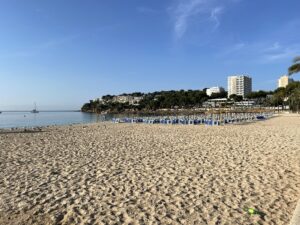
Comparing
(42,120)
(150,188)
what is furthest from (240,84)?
(150,188)

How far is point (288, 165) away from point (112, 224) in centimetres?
624

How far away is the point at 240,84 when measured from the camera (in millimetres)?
184375

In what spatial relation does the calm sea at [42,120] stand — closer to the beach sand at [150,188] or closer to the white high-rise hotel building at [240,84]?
the beach sand at [150,188]

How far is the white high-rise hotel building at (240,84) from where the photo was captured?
18162 centimetres

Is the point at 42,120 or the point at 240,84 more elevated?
the point at 240,84

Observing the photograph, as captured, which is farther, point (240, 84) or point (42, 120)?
point (240, 84)

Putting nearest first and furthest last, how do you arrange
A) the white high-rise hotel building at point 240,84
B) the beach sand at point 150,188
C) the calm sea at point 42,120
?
1. the beach sand at point 150,188
2. the calm sea at point 42,120
3. the white high-rise hotel building at point 240,84

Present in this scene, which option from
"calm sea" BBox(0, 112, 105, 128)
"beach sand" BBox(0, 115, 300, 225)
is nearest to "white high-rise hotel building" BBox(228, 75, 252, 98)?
"calm sea" BBox(0, 112, 105, 128)

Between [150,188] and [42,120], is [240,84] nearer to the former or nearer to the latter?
[42,120]

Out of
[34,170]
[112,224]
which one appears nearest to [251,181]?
[112,224]

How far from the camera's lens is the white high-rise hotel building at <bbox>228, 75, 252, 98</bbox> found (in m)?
182

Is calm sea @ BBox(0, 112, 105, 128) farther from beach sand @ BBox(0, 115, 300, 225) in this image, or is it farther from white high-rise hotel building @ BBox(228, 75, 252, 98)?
white high-rise hotel building @ BBox(228, 75, 252, 98)

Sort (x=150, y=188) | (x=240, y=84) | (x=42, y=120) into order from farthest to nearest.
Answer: (x=240, y=84)
(x=42, y=120)
(x=150, y=188)

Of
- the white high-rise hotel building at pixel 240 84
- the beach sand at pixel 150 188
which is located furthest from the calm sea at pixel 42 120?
the white high-rise hotel building at pixel 240 84
